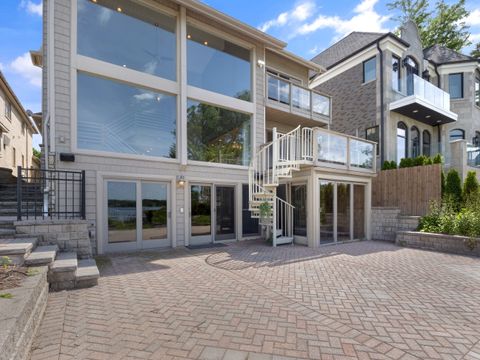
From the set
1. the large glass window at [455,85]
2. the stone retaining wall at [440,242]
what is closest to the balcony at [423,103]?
the large glass window at [455,85]

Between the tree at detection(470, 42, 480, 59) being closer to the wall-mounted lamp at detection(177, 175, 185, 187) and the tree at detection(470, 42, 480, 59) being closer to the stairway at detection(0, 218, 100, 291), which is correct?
the wall-mounted lamp at detection(177, 175, 185, 187)

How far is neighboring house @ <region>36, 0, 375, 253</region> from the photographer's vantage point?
22.7 feet

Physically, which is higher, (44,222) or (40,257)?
(44,222)

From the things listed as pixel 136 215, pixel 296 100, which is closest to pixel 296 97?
pixel 296 100

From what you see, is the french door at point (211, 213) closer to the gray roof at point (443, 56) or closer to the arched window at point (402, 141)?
the arched window at point (402, 141)

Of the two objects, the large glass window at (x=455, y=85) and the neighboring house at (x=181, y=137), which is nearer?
the neighboring house at (x=181, y=137)

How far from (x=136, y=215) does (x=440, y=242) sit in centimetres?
887

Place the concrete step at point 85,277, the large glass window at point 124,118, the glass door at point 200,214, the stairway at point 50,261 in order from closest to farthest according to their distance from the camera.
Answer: the stairway at point 50,261 < the concrete step at point 85,277 < the large glass window at point 124,118 < the glass door at point 200,214

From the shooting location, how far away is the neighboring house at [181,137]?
693 cm

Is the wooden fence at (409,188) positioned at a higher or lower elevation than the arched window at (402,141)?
lower

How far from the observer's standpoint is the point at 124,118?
25.1ft

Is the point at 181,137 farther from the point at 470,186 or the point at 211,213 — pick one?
the point at 470,186

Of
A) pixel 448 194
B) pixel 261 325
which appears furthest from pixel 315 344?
pixel 448 194

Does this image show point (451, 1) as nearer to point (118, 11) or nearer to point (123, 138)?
point (118, 11)
